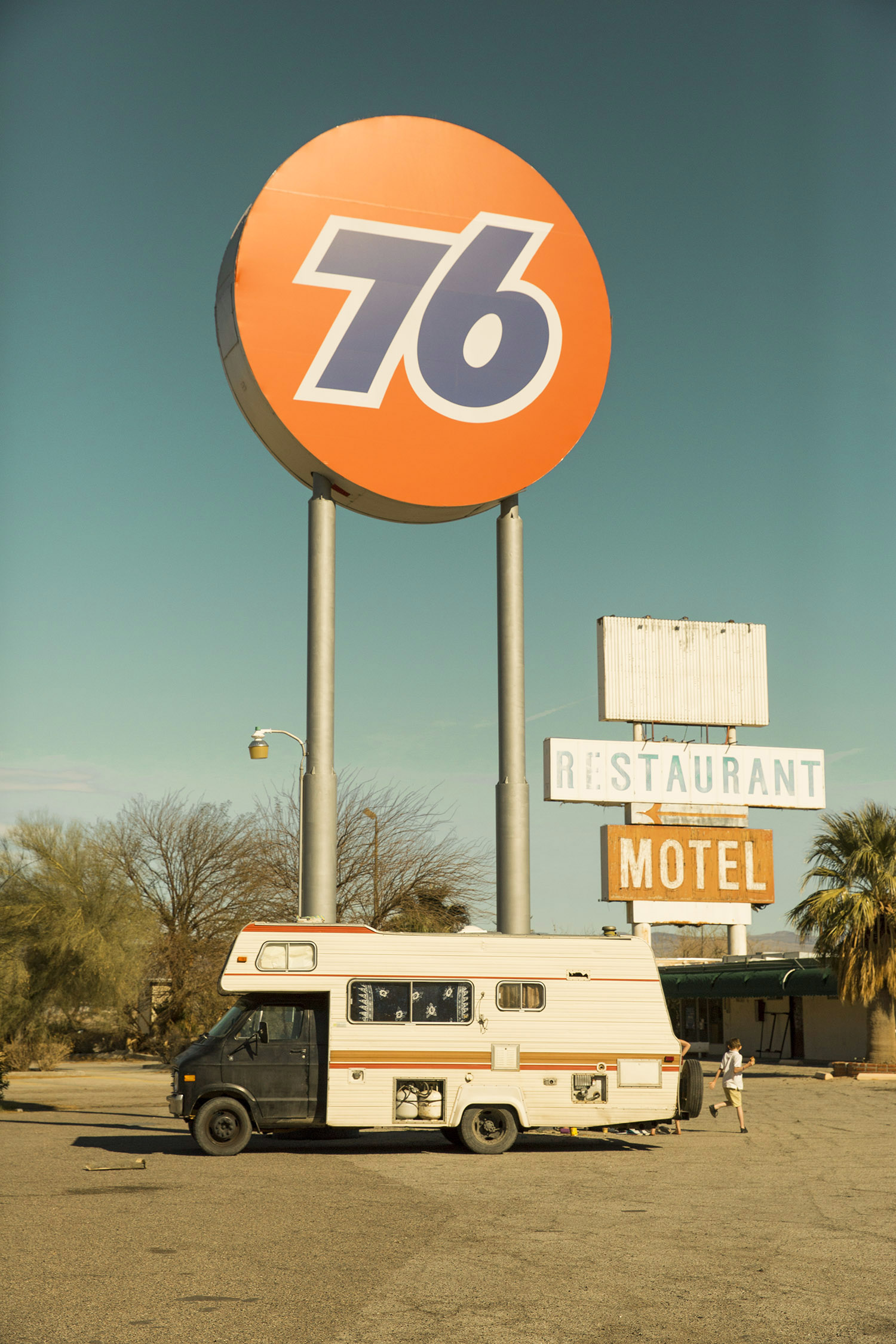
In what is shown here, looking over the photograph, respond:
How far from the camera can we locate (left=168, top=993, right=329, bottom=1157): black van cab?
15094mm

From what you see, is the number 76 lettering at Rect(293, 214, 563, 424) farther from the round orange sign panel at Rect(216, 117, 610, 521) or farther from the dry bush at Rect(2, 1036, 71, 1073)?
the dry bush at Rect(2, 1036, 71, 1073)

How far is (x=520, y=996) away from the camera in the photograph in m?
16.1

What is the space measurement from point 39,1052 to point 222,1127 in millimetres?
22296

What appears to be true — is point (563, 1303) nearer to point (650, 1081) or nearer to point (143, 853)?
point (650, 1081)

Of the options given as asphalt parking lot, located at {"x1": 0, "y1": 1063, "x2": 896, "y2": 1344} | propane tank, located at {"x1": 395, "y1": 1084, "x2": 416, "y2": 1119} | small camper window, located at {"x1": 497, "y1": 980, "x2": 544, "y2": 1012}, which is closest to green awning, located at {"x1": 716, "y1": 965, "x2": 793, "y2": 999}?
asphalt parking lot, located at {"x1": 0, "y1": 1063, "x2": 896, "y2": 1344}

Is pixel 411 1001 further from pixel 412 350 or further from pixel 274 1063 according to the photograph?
pixel 412 350

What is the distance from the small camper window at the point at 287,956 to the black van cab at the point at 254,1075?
1.49 ft

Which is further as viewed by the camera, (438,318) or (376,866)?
(376,866)

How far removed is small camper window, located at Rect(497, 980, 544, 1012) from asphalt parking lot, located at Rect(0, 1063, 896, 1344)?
1.85 m

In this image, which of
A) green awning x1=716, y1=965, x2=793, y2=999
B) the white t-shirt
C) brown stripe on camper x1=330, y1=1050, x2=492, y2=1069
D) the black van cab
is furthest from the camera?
green awning x1=716, y1=965, x2=793, y2=999

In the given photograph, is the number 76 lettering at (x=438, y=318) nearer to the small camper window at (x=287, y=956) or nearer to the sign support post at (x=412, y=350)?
the sign support post at (x=412, y=350)

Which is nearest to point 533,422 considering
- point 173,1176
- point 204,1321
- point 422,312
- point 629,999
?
point 422,312

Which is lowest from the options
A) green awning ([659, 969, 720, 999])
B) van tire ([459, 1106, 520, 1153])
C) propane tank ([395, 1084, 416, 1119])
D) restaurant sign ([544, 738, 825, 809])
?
green awning ([659, 969, 720, 999])

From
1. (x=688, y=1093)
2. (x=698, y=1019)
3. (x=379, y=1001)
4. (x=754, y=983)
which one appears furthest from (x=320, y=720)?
(x=698, y=1019)
